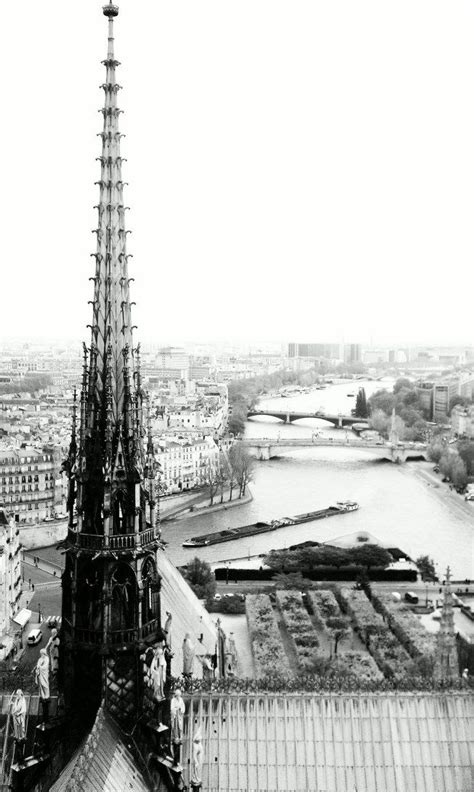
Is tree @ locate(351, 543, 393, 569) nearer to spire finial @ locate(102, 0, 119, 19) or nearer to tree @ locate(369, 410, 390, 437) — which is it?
spire finial @ locate(102, 0, 119, 19)

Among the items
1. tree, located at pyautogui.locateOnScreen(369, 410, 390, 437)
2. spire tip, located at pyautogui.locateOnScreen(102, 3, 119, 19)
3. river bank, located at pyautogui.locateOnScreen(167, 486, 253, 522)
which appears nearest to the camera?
spire tip, located at pyautogui.locateOnScreen(102, 3, 119, 19)

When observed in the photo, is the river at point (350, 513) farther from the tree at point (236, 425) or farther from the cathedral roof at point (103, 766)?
the cathedral roof at point (103, 766)

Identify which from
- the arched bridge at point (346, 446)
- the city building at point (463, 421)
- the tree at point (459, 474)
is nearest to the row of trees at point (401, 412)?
the city building at point (463, 421)

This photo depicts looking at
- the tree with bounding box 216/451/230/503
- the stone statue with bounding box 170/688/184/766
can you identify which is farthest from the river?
the stone statue with bounding box 170/688/184/766

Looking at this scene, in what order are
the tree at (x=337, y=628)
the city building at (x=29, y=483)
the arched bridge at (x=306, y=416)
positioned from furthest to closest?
the arched bridge at (x=306, y=416), the city building at (x=29, y=483), the tree at (x=337, y=628)

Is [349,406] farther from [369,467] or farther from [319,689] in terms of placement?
[319,689]

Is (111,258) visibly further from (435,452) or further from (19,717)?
(435,452)
